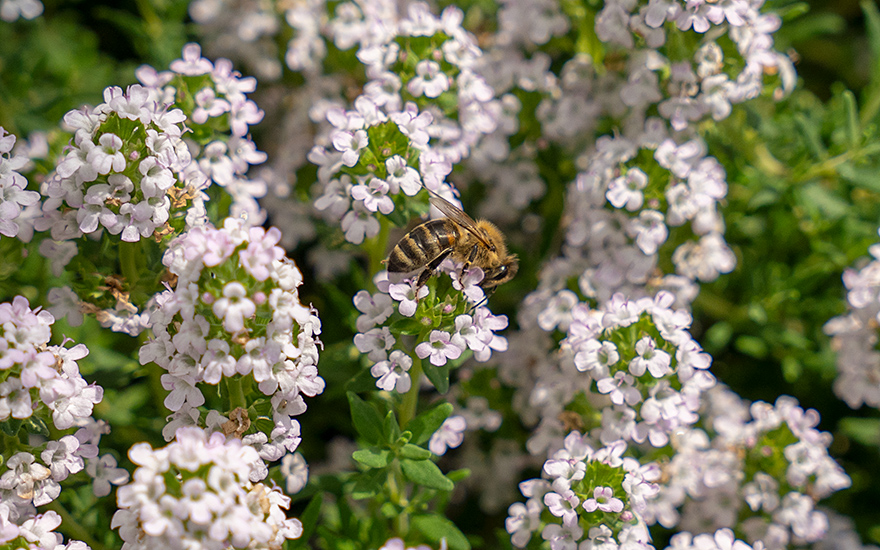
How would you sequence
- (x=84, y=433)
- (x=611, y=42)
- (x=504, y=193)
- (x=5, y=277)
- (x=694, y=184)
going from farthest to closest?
1. (x=504, y=193)
2. (x=611, y=42)
3. (x=694, y=184)
4. (x=5, y=277)
5. (x=84, y=433)

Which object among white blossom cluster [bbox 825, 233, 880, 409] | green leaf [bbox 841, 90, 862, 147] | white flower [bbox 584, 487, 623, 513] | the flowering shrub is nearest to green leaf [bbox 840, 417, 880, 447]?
the flowering shrub

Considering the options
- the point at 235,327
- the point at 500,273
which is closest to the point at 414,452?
the point at 500,273

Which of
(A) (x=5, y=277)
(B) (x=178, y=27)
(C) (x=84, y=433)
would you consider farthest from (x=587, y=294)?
(B) (x=178, y=27)

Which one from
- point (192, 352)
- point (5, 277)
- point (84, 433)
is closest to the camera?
point (192, 352)

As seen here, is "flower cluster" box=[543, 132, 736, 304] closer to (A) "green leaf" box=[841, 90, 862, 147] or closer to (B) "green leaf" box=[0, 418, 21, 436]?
(A) "green leaf" box=[841, 90, 862, 147]

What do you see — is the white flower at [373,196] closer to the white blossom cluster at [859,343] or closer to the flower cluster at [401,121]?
the flower cluster at [401,121]

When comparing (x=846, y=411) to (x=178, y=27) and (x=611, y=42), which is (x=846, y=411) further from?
(x=178, y=27)
